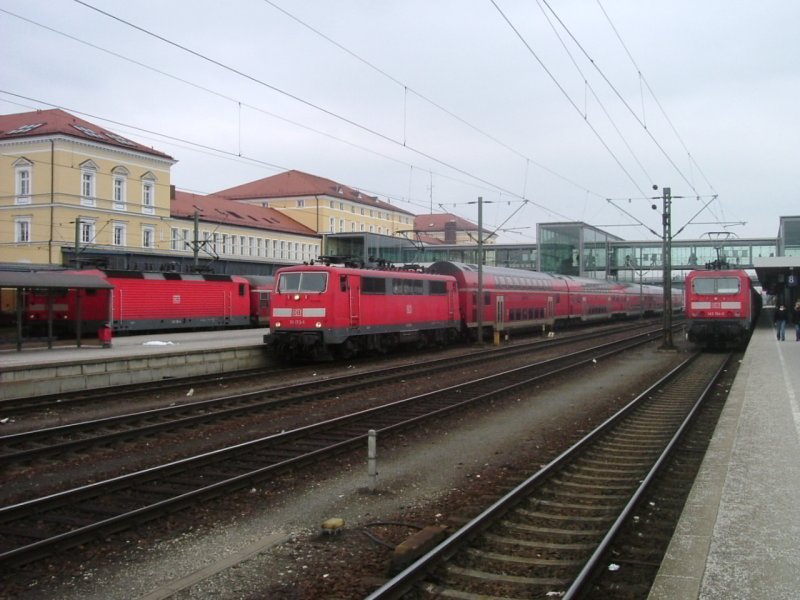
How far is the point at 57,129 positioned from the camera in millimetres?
52000

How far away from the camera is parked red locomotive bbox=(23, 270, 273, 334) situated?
88.8ft

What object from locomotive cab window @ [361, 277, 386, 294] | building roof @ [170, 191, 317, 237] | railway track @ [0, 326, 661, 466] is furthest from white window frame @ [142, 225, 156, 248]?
railway track @ [0, 326, 661, 466]

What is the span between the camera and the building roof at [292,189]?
283 ft

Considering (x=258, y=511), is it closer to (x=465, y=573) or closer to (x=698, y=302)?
(x=465, y=573)

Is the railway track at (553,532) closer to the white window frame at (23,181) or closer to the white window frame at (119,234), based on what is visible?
the white window frame at (119,234)

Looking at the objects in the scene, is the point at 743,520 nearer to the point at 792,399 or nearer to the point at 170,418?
the point at 792,399

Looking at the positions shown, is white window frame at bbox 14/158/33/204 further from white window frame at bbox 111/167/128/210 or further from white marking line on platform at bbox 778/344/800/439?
white marking line on platform at bbox 778/344/800/439

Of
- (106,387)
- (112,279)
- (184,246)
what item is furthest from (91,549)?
(184,246)

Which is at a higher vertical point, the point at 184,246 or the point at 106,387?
the point at 184,246

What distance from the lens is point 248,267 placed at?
214 ft

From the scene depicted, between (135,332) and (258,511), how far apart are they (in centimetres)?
2571

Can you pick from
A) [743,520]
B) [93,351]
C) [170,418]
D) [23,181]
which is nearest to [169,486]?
[170,418]

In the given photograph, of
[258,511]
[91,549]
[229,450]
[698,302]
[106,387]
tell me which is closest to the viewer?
[91,549]

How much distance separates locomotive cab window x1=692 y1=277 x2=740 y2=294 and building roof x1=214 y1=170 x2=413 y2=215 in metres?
62.1
